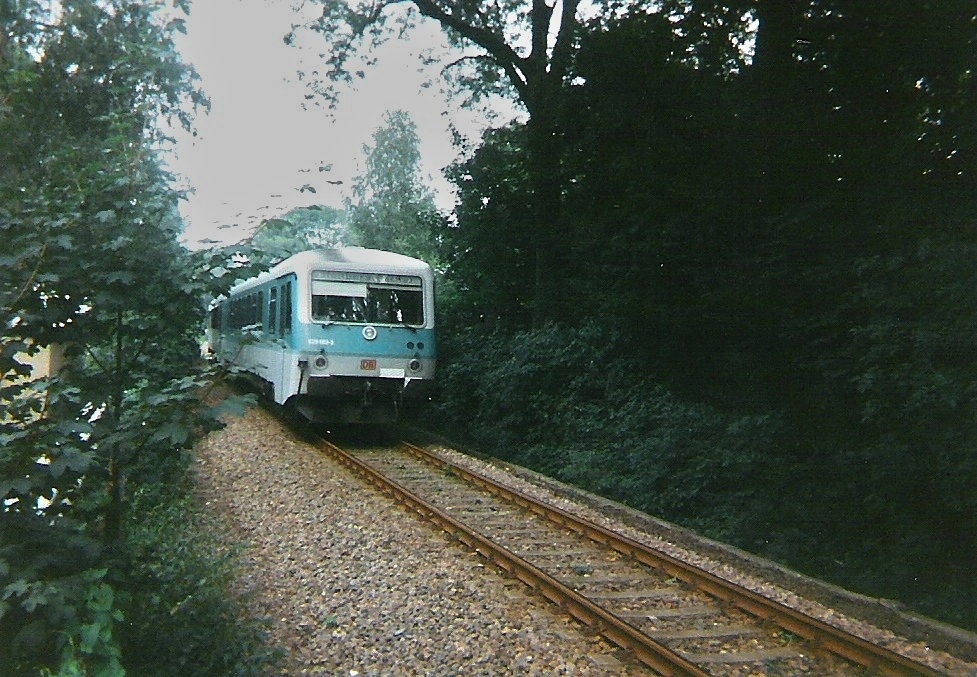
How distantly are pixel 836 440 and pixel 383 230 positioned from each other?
1494 centimetres

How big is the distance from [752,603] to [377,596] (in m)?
2.66

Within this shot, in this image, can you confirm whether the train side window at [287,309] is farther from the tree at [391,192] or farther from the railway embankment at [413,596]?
the tree at [391,192]

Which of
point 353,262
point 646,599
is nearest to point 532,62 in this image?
point 353,262

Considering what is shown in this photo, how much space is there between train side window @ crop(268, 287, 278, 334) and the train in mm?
158

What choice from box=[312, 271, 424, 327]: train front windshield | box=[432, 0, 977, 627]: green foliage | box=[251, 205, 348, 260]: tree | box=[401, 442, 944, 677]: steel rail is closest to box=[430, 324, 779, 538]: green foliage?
box=[432, 0, 977, 627]: green foliage

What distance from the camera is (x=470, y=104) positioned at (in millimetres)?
17953

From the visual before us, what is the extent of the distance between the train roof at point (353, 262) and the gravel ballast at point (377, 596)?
3.76 metres

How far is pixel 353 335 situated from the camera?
12.2m

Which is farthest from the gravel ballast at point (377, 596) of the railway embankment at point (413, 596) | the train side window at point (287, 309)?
the train side window at point (287, 309)

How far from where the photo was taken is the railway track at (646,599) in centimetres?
501

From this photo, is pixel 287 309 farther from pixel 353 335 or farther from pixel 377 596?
pixel 377 596

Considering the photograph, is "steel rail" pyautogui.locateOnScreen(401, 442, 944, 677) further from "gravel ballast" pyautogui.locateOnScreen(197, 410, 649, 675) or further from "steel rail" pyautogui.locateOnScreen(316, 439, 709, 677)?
"gravel ballast" pyautogui.locateOnScreen(197, 410, 649, 675)

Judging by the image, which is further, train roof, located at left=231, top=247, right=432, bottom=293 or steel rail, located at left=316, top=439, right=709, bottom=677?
train roof, located at left=231, top=247, right=432, bottom=293

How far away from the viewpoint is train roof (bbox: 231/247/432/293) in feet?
40.0
